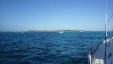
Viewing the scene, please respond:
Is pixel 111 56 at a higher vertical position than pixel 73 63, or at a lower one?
higher

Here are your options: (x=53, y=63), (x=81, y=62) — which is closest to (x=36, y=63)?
(x=53, y=63)

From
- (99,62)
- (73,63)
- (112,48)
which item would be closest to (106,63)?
(99,62)

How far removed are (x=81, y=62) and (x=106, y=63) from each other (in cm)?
1423

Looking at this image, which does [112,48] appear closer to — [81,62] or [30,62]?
[81,62]

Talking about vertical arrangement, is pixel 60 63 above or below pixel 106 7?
below

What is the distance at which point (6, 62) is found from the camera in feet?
100

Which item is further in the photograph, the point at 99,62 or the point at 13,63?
the point at 13,63

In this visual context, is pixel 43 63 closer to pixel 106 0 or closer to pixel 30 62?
pixel 30 62

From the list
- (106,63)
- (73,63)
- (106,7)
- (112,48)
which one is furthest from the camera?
(73,63)

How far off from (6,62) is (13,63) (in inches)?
65.1

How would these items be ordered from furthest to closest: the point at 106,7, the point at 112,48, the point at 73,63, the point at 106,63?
the point at 73,63
the point at 106,7
the point at 112,48
the point at 106,63

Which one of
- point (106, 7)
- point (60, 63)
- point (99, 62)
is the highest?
Answer: point (106, 7)

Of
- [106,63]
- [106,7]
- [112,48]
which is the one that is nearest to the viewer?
[106,63]

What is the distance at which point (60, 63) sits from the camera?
1156 inches
